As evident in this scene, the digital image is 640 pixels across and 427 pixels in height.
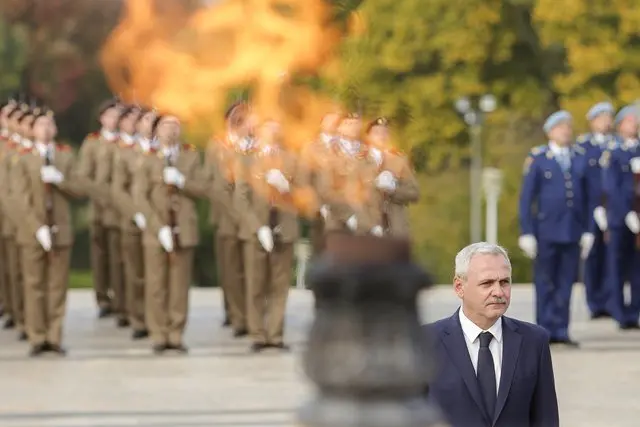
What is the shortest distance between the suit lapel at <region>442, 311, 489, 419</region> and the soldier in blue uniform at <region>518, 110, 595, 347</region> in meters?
9.14

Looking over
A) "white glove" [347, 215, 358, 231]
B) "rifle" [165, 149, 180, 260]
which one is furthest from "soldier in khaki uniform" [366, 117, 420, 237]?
"rifle" [165, 149, 180, 260]

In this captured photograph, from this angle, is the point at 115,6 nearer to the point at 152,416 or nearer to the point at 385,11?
the point at 385,11

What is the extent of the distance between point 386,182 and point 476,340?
9.10 meters

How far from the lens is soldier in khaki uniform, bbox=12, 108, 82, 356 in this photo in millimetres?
14922

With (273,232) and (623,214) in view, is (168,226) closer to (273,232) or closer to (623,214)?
(273,232)

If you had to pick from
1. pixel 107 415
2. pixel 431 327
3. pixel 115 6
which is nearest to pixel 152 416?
pixel 107 415

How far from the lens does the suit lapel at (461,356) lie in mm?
5941

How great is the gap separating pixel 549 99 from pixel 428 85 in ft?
9.35

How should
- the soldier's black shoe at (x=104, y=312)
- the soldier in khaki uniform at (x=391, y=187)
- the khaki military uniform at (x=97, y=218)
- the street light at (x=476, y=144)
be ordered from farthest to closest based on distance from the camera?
the street light at (x=476, y=144), the soldier's black shoe at (x=104, y=312), the khaki military uniform at (x=97, y=218), the soldier in khaki uniform at (x=391, y=187)

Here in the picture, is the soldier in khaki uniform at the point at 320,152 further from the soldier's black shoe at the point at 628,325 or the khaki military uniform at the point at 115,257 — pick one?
the soldier's black shoe at the point at 628,325

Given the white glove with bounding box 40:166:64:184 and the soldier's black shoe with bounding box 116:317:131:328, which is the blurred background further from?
the white glove with bounding box 40:166:64:184

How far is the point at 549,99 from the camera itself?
1567 inches

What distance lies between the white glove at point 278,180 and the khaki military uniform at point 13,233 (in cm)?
185

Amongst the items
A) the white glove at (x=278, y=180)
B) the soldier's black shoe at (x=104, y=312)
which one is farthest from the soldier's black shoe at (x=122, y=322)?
the white glove at (x=278, y=180)
